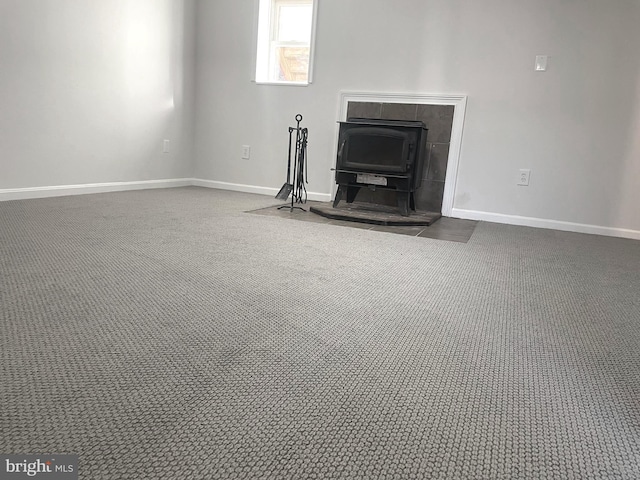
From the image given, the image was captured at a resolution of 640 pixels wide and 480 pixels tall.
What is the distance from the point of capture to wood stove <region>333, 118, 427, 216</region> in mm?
3434

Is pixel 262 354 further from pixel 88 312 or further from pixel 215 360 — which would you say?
pixel 88 312

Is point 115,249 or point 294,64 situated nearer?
point 115,249

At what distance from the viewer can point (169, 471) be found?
0.70 m

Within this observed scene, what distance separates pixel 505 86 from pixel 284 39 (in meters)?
2.07

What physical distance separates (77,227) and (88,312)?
131cm

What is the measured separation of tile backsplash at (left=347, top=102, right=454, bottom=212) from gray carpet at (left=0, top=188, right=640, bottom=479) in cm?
177

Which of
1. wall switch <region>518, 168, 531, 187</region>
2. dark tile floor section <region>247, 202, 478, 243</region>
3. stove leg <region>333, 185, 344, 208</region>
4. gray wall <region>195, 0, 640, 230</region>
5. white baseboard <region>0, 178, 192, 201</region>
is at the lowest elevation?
dark tile floor section <region>247, 202, 478, 243</region>

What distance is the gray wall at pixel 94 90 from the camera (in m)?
3.03

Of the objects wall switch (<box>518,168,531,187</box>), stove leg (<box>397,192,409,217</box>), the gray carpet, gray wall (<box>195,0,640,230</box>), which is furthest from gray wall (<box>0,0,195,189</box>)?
wall switch (<box>518,168,531,187</box>)

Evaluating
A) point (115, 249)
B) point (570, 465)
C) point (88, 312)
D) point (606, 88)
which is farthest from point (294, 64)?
point (570, 465)

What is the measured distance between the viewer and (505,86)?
3.55 metres

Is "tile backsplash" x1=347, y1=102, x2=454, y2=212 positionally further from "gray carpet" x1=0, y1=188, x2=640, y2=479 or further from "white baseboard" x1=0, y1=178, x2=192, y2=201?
"white baseboard" x1=0, y1=178, x2=192, y2=201

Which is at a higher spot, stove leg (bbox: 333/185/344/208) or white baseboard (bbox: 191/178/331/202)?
stove leg (bbox: 333/185/344/208)

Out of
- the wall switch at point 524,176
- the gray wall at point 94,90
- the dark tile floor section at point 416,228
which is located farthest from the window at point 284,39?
the wall switch at point 524,176
